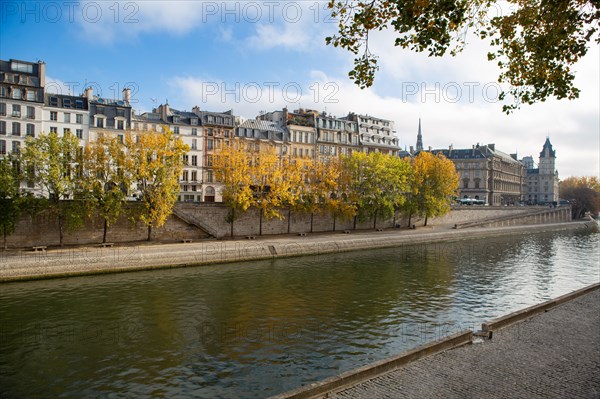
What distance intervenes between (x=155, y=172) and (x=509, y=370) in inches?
1354

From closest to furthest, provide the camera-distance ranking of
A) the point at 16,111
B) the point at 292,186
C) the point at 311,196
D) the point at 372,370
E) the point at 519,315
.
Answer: the point at 372,370, the point at 519,315, the point at 292,186, the point at 311,196, the point at 16,111

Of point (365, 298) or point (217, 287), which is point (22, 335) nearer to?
point (217, 287)

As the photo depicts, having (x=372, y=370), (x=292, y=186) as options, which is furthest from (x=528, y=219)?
(x=372, y=370)

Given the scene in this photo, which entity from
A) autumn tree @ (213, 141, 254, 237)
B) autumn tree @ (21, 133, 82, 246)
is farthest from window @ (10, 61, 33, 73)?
autumn tree @ (213, 141, 254, 237)

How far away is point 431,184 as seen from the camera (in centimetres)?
6831

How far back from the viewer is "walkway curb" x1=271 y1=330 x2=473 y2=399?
390 inches

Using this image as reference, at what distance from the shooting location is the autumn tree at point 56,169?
3475 cm

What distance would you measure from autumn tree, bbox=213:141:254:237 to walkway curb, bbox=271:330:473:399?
108ft

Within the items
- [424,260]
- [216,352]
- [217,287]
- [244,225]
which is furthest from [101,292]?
[424,260]

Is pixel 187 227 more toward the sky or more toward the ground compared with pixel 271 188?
more toward the ground

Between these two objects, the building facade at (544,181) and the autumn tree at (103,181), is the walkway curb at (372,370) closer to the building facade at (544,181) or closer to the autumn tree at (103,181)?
the autumn tree at (103,181)

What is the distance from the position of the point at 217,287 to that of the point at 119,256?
9.36 meters

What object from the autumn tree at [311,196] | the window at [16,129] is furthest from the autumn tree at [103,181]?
the window at [16,129]

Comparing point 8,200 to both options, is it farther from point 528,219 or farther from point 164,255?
point 528,219
